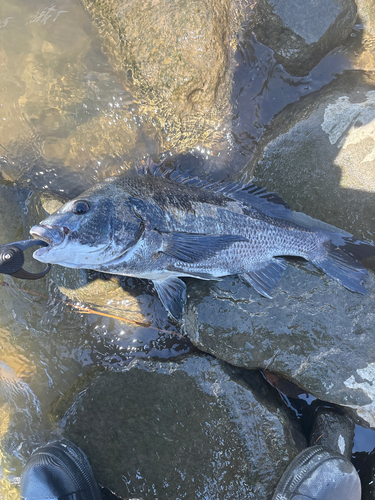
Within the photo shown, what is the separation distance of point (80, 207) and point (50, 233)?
1.19 feet

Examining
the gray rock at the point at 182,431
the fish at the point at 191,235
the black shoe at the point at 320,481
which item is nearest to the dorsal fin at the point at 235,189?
the fish at the point at 191,235

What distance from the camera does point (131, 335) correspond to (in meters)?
3.80

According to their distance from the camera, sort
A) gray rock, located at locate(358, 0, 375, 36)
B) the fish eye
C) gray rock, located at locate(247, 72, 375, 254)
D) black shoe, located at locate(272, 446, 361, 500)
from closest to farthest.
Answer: the fish eye, black shoe, located at locate(272, 446, 361, 500), gray rock, located at locate(247, 72, 375, 254), gray rock, located at locate(358, 0, 375, 36)

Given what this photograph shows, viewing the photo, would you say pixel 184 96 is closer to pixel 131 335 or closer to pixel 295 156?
pixel 295 156

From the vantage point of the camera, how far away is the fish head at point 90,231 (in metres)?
2.62

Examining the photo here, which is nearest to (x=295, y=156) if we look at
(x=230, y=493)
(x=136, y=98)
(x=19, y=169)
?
(x=136, y=98)

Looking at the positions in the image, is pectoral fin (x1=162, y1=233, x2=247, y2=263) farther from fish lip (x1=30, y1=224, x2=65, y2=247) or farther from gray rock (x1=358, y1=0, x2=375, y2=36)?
gray rock (x1=358, y1=0, x2=375, y2=36)

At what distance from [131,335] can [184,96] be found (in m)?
3.17

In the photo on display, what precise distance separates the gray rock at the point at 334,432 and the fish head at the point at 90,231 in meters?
3.09

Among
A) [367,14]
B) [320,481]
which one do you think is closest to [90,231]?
[320,481]

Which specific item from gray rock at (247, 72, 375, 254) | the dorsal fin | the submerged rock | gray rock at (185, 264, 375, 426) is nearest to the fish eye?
the dorsal fin

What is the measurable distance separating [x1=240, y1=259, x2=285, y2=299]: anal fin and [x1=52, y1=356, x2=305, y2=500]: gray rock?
1.00 meters

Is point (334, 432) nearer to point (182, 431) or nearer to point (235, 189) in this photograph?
point (182, 431)

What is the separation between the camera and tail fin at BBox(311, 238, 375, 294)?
3.43m
